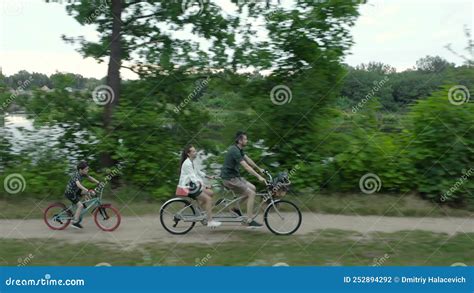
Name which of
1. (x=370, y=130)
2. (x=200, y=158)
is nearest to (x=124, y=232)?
(x=200, y=158)

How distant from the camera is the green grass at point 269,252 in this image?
7121mm

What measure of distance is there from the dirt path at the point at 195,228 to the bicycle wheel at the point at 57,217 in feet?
0.40

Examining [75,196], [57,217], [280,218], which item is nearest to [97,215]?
[75,196]

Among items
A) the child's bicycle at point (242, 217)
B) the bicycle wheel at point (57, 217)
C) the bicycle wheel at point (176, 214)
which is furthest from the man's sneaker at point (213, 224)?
the bicycle wheel at point (57, 217)

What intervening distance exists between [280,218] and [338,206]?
1970 millimetres

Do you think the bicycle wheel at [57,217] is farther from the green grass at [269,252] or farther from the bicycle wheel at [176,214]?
the bicycle wheel at [176,214]

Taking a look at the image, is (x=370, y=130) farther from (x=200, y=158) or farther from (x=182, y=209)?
(x=182, y=209)

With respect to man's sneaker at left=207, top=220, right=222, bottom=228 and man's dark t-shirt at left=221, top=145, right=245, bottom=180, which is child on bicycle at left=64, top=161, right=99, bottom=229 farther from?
man's dark t-shirt at left=221, top=145, right=245, bottom=180

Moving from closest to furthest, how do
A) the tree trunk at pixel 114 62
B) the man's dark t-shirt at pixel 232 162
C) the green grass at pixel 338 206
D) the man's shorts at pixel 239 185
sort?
the man's dark t-shirt at pixel 232 162 < the man's shorts at pixel 239 185 < the green grass at pixel 338 206 < the tree trunk at pixel 114 62

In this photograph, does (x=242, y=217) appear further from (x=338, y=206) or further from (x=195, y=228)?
(x=338, y=206)

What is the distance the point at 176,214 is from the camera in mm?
8523

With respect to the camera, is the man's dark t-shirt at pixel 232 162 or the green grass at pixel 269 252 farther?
the man's dark t-shirt at pixel 232 162

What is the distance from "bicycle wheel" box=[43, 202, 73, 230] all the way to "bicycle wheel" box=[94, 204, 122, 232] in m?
0.51

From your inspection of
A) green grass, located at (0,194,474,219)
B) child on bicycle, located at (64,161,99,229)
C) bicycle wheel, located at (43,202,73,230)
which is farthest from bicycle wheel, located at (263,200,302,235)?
bicycle wheel, located at (43,202,73,230)
